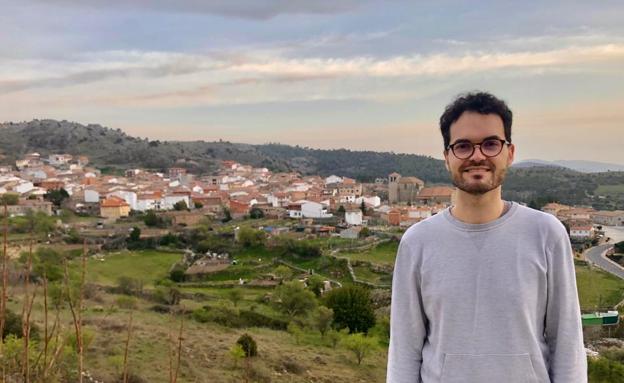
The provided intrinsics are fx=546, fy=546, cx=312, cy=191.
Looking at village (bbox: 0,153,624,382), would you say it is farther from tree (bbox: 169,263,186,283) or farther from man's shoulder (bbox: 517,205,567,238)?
man's shoulder (bbox: 517,205,567,238)

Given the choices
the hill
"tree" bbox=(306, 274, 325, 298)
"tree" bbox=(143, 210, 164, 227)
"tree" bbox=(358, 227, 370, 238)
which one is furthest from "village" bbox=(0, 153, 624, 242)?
"tree" bbox=(306, 274, 325, 298)

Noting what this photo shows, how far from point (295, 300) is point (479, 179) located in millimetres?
16315

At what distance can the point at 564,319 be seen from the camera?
148 cm

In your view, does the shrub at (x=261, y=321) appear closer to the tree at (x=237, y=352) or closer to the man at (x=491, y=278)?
the tree at (x=237, y=352)

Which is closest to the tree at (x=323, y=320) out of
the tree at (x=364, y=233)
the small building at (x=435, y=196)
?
the tree at (x=364, y=233)

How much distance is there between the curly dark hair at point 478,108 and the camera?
153 cm

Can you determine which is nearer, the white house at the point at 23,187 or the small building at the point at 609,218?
the white house at the point at 23,187

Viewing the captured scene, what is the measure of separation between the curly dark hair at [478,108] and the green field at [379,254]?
25590 mm

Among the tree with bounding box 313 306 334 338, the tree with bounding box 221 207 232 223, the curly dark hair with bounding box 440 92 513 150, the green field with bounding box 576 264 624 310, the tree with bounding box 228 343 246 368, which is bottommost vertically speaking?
the green field with bounding box 576 264 624 310

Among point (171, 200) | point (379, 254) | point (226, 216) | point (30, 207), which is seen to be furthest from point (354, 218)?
point (30, 207)

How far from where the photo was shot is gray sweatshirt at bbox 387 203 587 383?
4.86 ft

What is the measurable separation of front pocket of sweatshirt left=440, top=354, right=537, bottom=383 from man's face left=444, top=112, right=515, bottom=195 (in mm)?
454

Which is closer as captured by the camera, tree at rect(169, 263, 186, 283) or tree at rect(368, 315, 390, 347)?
tree at rect(368, 315, 390, 347)

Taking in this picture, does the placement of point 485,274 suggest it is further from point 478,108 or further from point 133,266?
point 133,266
